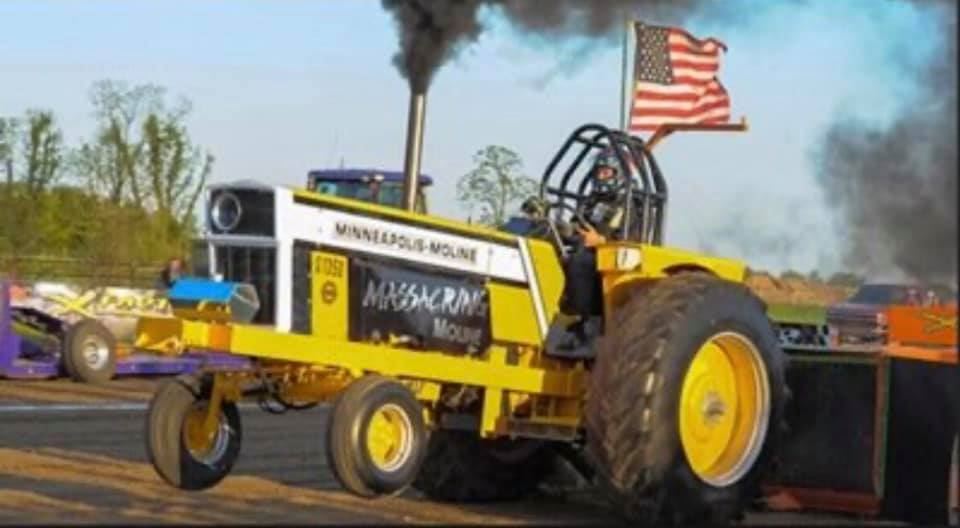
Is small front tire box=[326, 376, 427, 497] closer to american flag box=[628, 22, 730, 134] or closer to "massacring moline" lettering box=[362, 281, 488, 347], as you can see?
"massacring moline" lettering box=[362, 281, 488, 347]

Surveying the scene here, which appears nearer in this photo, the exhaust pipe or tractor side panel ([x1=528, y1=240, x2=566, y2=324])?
tractor side panel ([x1=528, y1=240, x2=566, y2=324])

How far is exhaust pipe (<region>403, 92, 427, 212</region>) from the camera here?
404 inches

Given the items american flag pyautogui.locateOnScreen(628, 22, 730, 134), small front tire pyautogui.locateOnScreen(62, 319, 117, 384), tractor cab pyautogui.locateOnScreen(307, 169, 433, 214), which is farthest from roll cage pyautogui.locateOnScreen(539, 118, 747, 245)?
small front tire pyautogui.locateOnScreen(62, 319, 117, 384)

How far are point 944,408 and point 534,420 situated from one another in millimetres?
2094

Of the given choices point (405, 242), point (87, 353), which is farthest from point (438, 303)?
point (87, 353)

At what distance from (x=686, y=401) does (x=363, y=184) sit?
6.81 meters

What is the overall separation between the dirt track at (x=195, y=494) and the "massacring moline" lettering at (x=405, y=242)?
1.34 m

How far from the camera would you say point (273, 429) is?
53.3 ft

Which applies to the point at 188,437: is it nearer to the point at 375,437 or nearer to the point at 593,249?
the point at 375,437

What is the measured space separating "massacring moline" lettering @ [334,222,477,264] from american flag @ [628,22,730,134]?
785cm

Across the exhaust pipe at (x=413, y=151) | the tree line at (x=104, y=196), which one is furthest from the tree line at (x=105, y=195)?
the exhaust pipe at (x=413, y=151)

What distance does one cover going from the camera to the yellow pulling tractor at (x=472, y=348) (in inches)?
352

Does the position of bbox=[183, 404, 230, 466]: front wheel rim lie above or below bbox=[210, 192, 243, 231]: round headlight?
below

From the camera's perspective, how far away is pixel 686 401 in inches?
366
